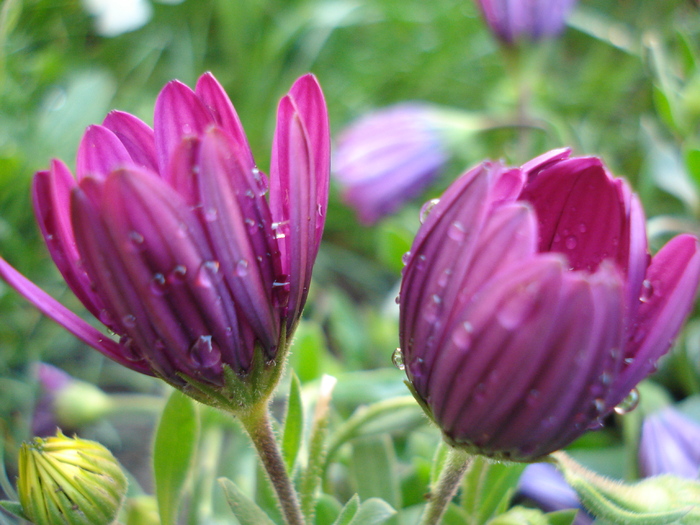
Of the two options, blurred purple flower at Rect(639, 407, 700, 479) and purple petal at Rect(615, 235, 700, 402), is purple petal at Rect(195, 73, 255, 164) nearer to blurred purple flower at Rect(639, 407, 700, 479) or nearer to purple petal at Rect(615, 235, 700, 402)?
purple petal at Rect(615, 235, 700, 402)

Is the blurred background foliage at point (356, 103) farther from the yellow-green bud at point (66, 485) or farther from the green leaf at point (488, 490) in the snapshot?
the yellow-green bud at point (66, 485)

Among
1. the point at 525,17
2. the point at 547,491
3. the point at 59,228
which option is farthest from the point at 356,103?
the point at 59,228

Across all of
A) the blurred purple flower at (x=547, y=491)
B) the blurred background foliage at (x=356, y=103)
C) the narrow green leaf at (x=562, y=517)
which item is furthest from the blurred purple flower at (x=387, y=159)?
the narrow green leaf at (x=562, y=517)

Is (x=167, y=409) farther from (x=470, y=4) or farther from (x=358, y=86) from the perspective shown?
(x=470, y=4)

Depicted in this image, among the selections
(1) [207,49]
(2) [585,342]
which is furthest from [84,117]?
(2) [585,342]

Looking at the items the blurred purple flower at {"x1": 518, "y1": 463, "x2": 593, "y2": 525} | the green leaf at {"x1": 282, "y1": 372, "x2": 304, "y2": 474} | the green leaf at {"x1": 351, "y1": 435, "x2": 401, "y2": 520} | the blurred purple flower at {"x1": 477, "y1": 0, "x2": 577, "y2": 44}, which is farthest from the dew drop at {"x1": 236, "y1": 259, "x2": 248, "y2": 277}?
the blurred purple flower at {"x1": 477, "y1": 0, "x2": 577, "y2": 44}
